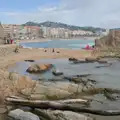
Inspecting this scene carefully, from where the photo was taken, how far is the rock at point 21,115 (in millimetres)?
17669

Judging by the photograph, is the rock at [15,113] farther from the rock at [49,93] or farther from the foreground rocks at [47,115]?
the rock at [49,93]

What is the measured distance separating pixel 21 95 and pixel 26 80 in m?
2.37

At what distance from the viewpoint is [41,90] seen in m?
24.2

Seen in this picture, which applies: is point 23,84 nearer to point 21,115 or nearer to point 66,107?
point 66,107

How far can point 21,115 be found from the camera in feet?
59.1

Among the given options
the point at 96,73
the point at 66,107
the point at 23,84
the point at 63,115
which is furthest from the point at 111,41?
the point at 63,115

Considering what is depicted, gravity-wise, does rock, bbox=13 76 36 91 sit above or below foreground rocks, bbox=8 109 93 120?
above

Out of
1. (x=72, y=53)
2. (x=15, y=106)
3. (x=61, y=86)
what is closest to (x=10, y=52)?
(x=72, y=53)

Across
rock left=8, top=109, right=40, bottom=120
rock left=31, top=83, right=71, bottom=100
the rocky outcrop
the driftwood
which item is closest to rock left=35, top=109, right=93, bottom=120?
rock left=8, top=109, right=40, bottom=120

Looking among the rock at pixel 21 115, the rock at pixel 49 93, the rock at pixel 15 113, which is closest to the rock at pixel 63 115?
the rock at pixel 21 115

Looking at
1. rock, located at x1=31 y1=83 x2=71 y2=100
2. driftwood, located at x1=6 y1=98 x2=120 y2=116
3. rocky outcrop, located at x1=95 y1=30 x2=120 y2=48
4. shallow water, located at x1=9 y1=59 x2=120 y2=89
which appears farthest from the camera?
rocky outcrop, located at x1=95 y1=30 x2=120 y2=48

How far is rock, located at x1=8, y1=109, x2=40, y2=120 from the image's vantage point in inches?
696

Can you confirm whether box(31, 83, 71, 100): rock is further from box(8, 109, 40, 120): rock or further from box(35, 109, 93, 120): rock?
box(35, 109, 93, 120): rock

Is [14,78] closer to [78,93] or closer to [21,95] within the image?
[21,95]
